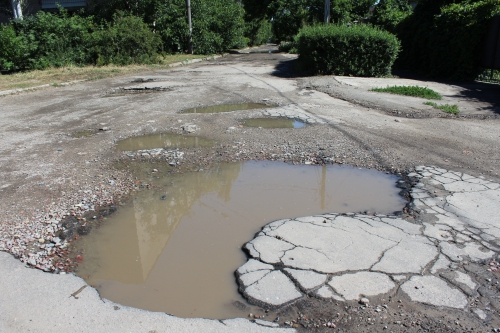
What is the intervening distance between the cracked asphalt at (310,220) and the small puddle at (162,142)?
0.25 m

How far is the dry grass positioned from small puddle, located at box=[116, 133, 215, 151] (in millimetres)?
7562

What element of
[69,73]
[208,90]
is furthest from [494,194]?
[69,73]

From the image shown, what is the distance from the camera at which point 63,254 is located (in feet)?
12.2

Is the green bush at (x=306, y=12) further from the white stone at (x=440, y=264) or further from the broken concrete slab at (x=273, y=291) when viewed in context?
the broken concrete slab at (x=273, y=291)

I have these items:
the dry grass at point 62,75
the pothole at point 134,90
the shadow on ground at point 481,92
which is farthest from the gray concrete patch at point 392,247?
the dry grass at point 62,75

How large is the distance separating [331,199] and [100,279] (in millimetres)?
2758

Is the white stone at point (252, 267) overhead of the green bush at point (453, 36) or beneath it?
beneath

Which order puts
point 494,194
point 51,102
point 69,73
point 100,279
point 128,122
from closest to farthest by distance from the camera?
point 100,279, point 494,194, point 128,122, point 51,102, point 69,73

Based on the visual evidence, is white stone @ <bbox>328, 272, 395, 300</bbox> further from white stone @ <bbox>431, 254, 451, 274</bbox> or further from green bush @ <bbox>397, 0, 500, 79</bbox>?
green bush @ <bbox>397, 0, 500, 79</bbox>

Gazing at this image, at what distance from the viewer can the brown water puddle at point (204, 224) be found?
3.29m

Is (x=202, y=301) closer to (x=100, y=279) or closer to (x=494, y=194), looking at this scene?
(x=100, y=279)

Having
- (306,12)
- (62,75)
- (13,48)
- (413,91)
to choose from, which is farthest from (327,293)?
(306,12)

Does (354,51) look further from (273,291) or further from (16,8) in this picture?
(16,8)

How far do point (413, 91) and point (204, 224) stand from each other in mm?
8173
